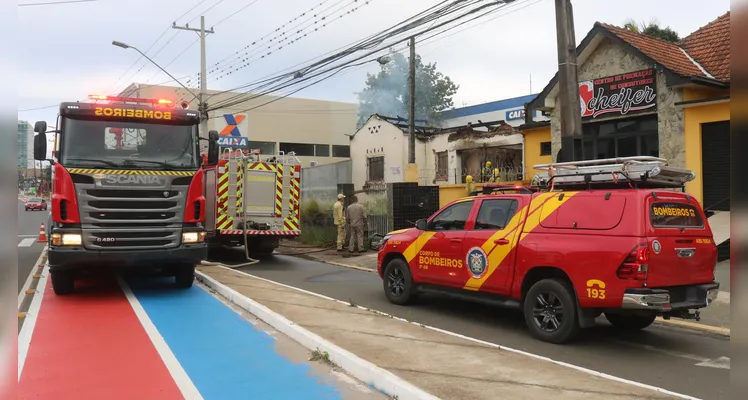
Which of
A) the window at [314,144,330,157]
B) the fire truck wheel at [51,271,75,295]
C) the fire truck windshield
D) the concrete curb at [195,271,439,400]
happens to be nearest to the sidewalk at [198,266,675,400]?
the concrete curb at [195,271,439,400]

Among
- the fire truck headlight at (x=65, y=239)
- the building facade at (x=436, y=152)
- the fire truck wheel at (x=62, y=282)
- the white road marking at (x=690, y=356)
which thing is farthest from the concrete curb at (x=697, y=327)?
the building facade at (x=436, y=152)

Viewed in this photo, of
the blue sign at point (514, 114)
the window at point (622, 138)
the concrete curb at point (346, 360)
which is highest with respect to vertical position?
the blue sign at point (514, 114)

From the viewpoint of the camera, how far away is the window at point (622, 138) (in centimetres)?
1338

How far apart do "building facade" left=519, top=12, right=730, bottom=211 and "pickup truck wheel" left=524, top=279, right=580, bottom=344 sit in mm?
7190

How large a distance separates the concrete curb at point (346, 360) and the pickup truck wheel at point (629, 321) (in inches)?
150

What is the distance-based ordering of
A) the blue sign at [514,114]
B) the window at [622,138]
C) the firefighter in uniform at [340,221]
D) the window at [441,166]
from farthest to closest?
the blue sign at [514,114]
the window at [441,166]
the firefighter in uniform at [340,221]
the window at [622,138]

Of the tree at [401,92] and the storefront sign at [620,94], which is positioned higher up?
the tree at [401,92]

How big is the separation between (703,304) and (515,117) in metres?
30.9

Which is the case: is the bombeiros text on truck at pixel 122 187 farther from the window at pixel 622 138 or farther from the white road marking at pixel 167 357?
the window at pixel 622 138

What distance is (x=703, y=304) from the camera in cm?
595

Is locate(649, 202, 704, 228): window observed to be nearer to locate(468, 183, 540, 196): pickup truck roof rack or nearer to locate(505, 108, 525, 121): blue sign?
locate(468, 183, 540, 196): pickup truck roof rack

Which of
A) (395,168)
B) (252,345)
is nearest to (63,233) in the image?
(252,345)

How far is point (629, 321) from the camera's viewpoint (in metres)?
7.13

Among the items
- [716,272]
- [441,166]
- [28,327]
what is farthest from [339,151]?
[28,327]
